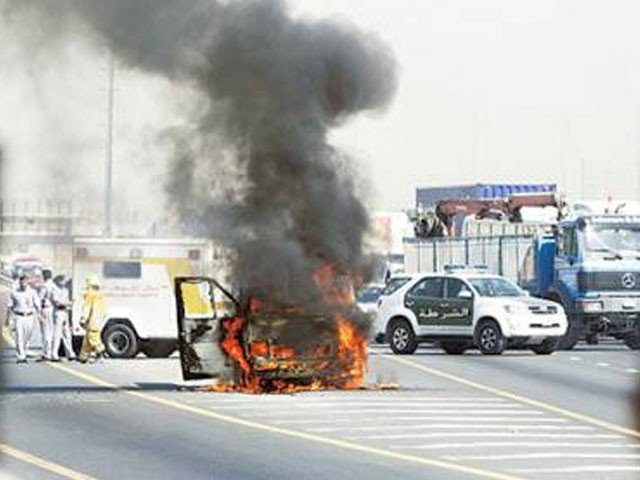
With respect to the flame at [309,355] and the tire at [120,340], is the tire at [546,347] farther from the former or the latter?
the flame at [309,355]

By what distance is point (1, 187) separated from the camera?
714 cm

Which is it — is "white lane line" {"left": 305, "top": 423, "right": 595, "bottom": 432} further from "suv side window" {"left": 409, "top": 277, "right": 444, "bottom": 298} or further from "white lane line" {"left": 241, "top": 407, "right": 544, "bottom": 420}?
"suv side window" {"left": 409, "top": 277, "right": 444, "bottom": 298}

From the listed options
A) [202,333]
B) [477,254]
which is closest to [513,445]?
[202,333]

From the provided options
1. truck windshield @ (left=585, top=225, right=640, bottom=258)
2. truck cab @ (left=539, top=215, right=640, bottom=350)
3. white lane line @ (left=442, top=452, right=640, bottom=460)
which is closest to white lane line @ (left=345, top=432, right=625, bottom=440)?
white lane line @ (left=442, top=452, right=640, bottom=460)

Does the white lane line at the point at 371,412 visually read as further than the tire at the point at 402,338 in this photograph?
No

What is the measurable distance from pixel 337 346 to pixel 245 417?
13.4ft

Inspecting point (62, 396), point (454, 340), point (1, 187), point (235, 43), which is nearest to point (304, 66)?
point (235, 43)

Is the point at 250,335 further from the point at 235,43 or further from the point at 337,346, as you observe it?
the point at 235,43

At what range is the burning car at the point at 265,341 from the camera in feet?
79.4

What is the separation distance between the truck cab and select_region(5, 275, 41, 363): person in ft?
39.6

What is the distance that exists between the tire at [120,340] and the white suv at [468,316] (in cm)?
465

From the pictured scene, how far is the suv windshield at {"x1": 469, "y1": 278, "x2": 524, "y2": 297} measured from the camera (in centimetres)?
3538

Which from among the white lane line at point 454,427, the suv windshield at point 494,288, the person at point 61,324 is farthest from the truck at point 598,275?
the white lane line at point 454,427

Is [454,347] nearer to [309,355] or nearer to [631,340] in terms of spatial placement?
[631,340]
